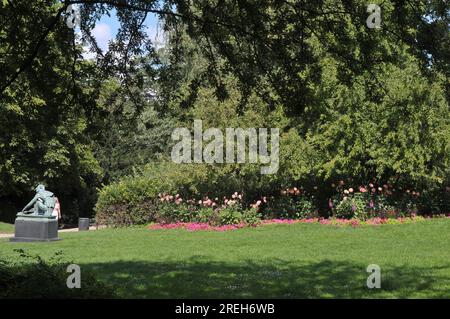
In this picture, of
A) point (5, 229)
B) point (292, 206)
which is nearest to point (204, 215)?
point (292, 206)

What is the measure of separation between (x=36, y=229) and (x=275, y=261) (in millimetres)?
9961

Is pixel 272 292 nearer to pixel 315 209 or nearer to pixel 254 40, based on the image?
pixel 254 40

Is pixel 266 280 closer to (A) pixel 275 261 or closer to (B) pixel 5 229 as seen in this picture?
(A) pixel 275 261

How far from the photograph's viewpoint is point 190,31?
7.68 m

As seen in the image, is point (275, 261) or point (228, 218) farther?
point (228, 218)

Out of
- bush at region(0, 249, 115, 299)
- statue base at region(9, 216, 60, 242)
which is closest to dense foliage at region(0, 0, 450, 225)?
bush at region(0, 249, 115, 299)

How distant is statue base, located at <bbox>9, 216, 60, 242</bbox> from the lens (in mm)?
17766

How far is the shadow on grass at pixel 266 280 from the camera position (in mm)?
Answer: 7438

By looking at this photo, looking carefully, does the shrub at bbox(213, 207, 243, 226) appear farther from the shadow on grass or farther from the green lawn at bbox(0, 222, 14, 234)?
the green lawn at bbox(0, 222, 14, 234)

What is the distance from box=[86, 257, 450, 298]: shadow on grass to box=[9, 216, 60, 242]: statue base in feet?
25.5

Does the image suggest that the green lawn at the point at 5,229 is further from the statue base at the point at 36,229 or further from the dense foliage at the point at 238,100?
the statue base at the point at 36,229

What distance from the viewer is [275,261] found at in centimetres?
1073

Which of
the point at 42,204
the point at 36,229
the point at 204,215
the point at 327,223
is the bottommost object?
the point at 36,229
